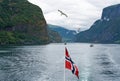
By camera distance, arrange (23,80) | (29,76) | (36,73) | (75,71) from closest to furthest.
→ (75,71), (23,80), (29,76), (36,73)

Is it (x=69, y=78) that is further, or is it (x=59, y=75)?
(x=59, y=75)

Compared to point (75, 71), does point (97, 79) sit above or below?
below

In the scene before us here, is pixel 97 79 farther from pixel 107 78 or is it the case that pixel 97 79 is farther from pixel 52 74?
pixel 52 74

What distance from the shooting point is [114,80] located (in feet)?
283

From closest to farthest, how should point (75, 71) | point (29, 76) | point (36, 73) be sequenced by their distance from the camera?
point (75, 71), point (29, 76), point (36, 73)

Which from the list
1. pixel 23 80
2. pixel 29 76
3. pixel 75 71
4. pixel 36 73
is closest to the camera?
pixel 75 71

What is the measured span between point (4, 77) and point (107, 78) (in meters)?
30.9

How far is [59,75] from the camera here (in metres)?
95.1

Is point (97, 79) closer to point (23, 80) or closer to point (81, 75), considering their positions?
point (81, 75)

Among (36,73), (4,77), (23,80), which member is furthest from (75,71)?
(36,73)

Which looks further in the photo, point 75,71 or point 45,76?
point 45,76

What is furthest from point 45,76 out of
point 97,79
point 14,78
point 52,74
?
point 97,79

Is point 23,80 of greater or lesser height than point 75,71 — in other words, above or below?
below

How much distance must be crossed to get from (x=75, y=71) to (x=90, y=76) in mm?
50542
